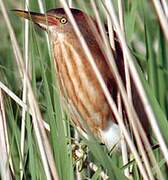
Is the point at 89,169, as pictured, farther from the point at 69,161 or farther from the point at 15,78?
the point at 15,78

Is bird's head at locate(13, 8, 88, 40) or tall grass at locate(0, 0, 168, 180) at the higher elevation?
bird's head at locate(13, 8, 88, 40)

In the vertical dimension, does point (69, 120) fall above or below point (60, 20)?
below

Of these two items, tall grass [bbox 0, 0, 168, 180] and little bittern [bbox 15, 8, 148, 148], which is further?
little bittern [bbox 15, 8, 148, 148]

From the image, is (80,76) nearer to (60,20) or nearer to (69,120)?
(60,20)

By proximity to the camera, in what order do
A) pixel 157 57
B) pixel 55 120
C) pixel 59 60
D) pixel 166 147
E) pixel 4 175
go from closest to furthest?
pixel 166 147 < pixel 55 120 < pixel 4 175 < pixel 157 57 < pixel 59 60

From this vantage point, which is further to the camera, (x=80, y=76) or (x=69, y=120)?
(x=80, y=76)

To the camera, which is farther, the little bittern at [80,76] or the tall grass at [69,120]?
the little bittern at [80,76]

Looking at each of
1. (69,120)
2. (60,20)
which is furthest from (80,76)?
(69,120)

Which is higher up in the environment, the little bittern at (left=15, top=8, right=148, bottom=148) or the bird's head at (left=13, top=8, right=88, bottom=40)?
the bird's head at (left=13, top=8, right=88, bottom=40)

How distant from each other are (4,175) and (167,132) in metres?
0.43

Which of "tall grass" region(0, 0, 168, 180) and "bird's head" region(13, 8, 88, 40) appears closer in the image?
"tall grass" region(0, 0, 168, 180)

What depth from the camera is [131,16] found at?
6.40ft

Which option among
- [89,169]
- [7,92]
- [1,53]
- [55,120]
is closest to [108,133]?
[89,169]

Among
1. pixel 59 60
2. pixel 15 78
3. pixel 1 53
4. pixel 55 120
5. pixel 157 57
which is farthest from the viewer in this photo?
pixel 1 53
